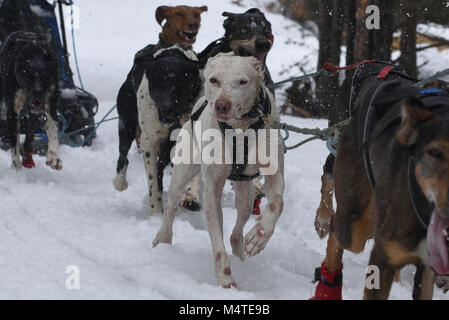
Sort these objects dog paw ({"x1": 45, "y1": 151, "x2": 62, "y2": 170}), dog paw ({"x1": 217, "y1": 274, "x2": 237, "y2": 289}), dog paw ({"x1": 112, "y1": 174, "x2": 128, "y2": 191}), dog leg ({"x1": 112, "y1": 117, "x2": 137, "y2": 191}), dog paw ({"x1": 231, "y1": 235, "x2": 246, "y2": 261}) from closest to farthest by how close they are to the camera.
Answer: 1. dog paw ({"x1": 217, "y1": 274, "x2": 237, "y2": 289})
2. dog paw ({"x1": 231, "y1": 235, "x2": 246, "y2": 261})
3. dog leg ({"x1": 112, "y1": 117, "x2": 137, "y2": 191})
4. dog paw ({"x1": 112, "y1": 174, "x2": 128, "y2": 191})
5. dog paw ({"x1": 45, "y1": 151, "x2": 62, "y2": 170})

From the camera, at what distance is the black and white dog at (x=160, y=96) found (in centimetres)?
526

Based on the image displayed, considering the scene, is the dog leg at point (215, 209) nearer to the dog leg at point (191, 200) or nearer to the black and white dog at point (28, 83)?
the dog leg at point (191, 200)

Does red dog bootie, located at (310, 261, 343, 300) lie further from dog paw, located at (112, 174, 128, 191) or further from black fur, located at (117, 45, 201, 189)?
dog paw, located at (112, 174, 128, 191)

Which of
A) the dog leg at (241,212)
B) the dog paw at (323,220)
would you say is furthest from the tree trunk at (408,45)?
the dog leg at (241,212)

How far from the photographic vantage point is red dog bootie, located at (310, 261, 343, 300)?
3293 mm

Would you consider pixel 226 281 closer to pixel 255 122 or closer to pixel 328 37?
pixel 255 122

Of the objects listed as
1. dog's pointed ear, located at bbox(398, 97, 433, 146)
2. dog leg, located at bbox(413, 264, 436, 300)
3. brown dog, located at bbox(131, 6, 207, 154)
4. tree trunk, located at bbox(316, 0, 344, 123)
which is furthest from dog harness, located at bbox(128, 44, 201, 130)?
tree trunk, located at bbox(316, 0, 344, 123)

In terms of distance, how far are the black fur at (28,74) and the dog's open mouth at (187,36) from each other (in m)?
1.69

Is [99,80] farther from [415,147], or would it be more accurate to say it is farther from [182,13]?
[415,147]

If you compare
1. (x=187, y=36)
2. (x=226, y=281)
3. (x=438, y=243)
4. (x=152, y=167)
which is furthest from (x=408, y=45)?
(x=438, y=243)

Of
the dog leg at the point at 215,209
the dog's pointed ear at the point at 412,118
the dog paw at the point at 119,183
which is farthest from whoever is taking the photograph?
the dog paw at the point at 119,183

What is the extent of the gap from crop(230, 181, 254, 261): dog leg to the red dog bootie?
0.95 m

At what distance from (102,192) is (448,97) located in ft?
14.4

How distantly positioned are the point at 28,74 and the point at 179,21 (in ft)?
6.12
